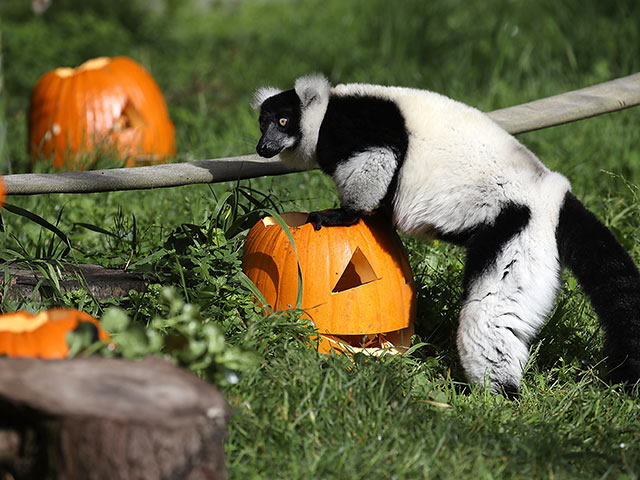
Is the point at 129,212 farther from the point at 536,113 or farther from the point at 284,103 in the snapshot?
the point at 536,113

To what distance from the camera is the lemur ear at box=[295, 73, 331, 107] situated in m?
3.35

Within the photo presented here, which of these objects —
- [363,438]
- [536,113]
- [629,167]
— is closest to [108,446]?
[363,438]

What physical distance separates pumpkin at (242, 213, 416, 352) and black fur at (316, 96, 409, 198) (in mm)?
259

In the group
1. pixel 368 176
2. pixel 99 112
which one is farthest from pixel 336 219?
pixel 99 112

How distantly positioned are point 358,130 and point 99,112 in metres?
3.38

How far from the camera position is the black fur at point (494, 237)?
2963 mm

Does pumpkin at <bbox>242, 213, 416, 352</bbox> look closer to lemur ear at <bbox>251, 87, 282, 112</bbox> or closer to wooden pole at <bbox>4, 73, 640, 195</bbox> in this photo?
wooden pole at <bbox>4, 73, 640, 195</bbox>

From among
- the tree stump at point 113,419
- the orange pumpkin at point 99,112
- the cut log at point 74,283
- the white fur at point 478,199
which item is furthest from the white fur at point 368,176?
the orange pumpkin at point 99,112

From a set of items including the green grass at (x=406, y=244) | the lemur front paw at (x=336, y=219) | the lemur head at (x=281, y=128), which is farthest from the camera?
the lemur head at (x=281, y=128)

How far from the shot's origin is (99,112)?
19.7 ft

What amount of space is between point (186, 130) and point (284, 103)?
12.4 feet

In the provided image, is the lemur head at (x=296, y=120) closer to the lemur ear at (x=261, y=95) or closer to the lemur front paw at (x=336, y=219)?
the lemur ear at (x=261, y=95)

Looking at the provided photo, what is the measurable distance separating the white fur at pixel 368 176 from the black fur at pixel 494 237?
0.46 m

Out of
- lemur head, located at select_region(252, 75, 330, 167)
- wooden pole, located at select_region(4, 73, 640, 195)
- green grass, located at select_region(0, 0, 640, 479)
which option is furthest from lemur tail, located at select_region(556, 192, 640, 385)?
wooden pole, located at select_region(4, 73, 640, 195)
